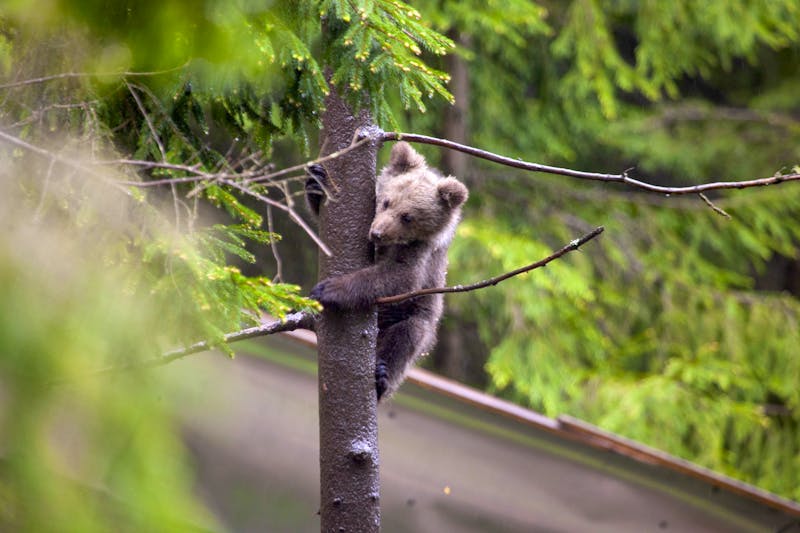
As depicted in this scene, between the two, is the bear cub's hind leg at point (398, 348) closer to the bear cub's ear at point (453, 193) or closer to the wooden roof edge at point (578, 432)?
the bear cub's ear at point (453, 193)

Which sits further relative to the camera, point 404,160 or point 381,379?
point 404,160

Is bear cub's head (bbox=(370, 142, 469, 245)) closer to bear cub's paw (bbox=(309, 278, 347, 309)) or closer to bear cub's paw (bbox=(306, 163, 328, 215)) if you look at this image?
bear cub's paw (bbox=(306, 163, 328, 215))

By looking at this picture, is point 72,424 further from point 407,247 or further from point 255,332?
point 407,247

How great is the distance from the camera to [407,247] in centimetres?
366

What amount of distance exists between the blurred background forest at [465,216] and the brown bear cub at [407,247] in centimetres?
33

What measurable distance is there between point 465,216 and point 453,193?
4927mm

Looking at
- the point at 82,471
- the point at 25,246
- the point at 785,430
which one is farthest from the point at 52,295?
the point at 785,430

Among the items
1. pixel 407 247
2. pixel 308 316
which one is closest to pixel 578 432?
pixel 407 247

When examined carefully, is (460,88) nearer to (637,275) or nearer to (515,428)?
(637,275)

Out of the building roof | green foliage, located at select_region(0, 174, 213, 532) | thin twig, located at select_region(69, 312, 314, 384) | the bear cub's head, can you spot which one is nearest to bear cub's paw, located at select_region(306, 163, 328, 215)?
the bear cub's head

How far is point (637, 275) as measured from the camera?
8.98m

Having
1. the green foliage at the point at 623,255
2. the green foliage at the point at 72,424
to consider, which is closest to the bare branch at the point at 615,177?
the green foliage at the point at 72,424

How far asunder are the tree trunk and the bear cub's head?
2.08 ft

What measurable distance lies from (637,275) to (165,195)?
6.92m
